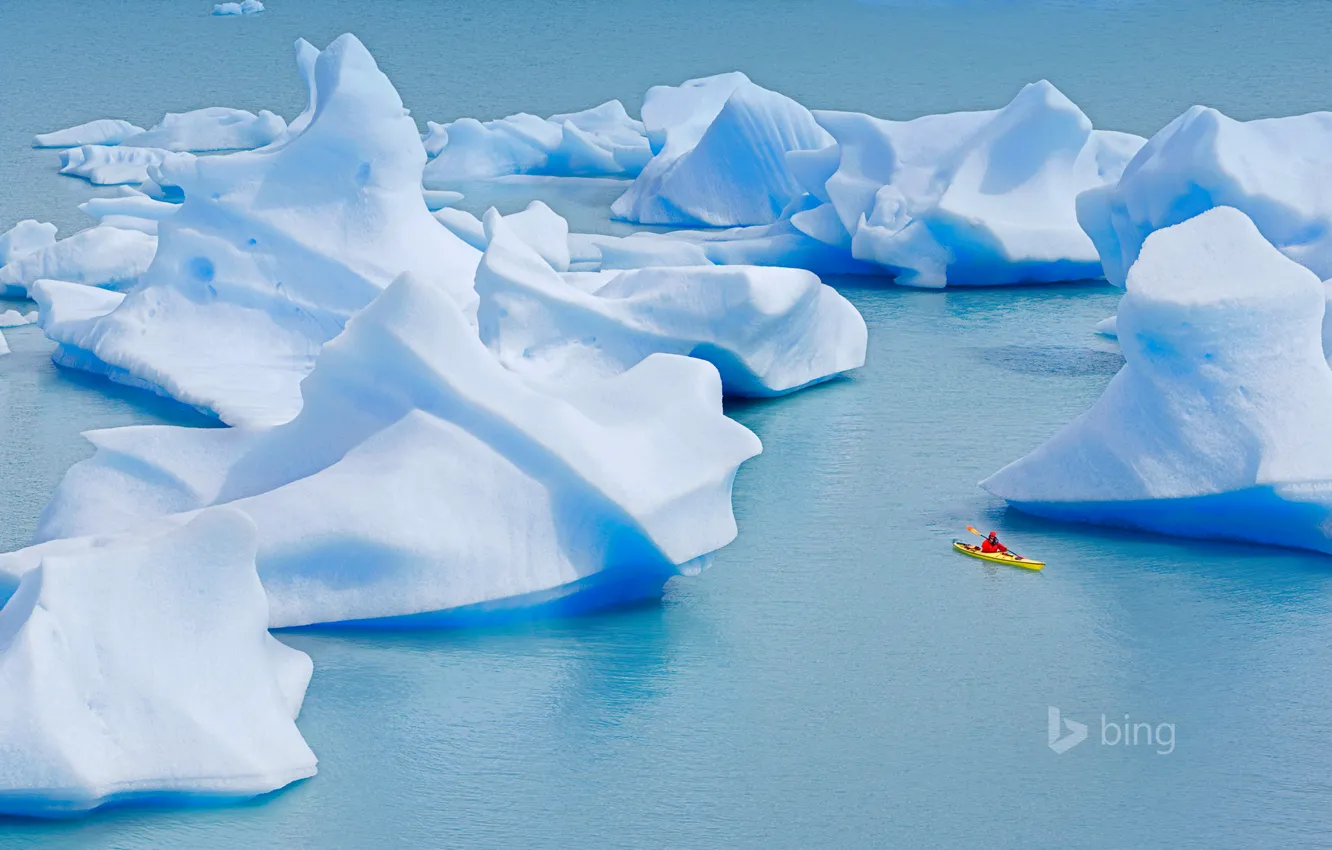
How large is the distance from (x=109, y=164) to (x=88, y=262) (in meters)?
4.88

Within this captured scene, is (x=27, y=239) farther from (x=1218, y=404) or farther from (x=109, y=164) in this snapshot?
(x=1218, y=404)

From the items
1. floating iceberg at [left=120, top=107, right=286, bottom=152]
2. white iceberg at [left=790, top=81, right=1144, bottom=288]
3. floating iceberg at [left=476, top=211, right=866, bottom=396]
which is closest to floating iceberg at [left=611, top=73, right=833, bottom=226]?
white iceberg at [left=790, top=81, right=1144, bottom=288]

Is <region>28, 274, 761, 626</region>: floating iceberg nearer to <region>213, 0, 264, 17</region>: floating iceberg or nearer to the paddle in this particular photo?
the paddle

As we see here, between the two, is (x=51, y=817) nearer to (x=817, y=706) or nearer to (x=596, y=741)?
(x=596, y=741)

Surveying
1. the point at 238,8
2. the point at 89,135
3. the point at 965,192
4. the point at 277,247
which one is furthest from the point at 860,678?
the point at 238,8

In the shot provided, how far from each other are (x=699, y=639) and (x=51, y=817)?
1.99m

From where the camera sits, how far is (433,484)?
5.66 meters

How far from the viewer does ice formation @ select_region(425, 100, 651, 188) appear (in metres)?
15.2

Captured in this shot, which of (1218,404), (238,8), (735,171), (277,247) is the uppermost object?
(1218,404)

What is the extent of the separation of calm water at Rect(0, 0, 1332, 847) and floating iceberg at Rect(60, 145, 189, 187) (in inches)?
210

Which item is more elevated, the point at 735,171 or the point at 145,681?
the point at 145,681

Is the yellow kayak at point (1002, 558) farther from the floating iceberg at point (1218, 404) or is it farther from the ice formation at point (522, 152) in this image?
the ice formation at point (522, 152)

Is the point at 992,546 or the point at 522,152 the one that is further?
the point at 522,152

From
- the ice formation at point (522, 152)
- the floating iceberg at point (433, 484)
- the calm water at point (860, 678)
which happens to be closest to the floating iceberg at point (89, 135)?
the ice formation at point (522, 152)
